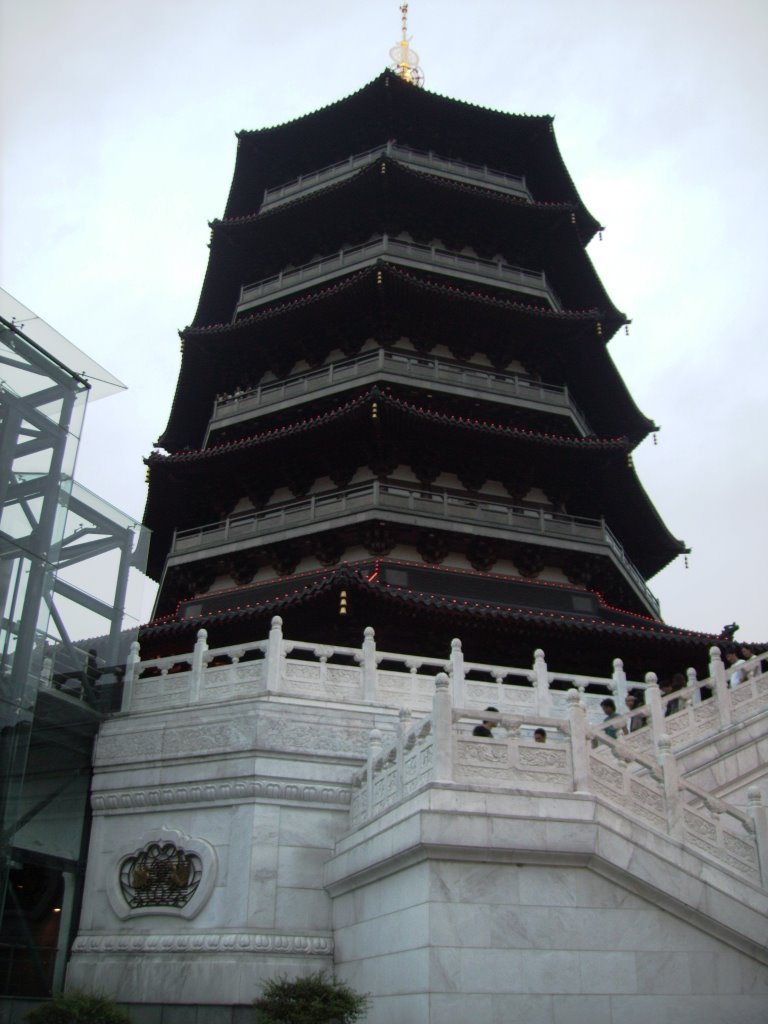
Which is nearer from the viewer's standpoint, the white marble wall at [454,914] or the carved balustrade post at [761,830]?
the white marble wall at [454,914]

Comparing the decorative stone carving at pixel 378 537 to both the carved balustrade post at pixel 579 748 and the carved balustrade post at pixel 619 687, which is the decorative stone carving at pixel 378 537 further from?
the carved balustrade post at pixel 579 748

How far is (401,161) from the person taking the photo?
29.5 meters

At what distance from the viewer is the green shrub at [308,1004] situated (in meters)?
9.91

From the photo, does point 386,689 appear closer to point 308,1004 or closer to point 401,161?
point 308,1004

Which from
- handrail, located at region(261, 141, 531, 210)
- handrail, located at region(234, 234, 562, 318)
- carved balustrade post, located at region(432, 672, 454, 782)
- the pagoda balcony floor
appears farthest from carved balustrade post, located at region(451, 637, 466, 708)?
handrail, located at region(261, 141, 531, 210)

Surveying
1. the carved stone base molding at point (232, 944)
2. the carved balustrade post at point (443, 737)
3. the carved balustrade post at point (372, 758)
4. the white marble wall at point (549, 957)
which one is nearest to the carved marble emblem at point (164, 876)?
the carved stone base molding at point (232, 944)

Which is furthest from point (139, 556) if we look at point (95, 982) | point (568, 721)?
point (568, 721)

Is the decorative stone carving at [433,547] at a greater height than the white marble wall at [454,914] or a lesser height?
greater

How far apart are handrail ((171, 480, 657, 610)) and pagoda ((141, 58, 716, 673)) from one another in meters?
0.07

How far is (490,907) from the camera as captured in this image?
32.7 feet

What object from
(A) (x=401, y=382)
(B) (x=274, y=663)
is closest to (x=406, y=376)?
(A) (x=401, y=382)

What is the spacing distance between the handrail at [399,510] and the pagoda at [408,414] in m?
0.07

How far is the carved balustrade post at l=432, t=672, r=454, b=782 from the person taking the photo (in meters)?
10.4

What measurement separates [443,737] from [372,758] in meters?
2.49
